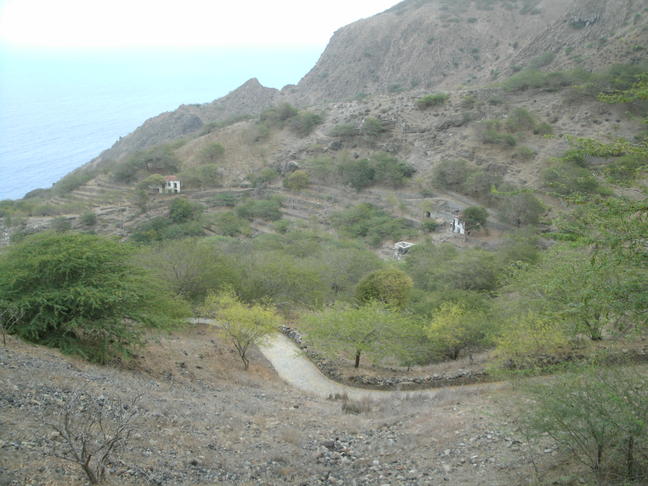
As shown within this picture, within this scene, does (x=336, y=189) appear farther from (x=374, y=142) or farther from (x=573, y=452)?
(x=573, y=452)

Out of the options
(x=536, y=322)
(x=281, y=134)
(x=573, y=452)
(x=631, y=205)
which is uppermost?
(x=281, y=134)

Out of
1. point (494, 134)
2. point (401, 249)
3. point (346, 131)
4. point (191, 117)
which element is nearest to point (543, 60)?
point (494, 134)

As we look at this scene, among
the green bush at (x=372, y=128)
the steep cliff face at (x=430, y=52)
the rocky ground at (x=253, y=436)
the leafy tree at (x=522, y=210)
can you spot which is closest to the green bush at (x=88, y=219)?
the green bush at (x=372, y=128)

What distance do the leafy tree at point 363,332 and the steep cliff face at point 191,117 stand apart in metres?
72.8

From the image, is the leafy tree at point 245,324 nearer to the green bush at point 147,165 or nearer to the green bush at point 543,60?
the green bush at point 147,165

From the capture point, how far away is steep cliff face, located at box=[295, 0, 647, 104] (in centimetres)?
6106

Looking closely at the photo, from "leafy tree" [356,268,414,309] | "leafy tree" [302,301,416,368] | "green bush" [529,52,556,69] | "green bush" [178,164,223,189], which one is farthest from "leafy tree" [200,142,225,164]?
"leafy tree" [302,301,416,368]

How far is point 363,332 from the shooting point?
1558cm

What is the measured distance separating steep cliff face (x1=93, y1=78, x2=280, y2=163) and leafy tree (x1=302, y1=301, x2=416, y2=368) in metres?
72.8

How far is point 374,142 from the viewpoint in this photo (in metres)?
53.1

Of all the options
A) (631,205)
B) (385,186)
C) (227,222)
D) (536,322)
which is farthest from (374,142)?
(631,205)

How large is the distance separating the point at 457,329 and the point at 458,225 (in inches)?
951

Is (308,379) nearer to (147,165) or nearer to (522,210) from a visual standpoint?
(522,210)

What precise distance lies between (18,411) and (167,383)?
4588 millimetres
